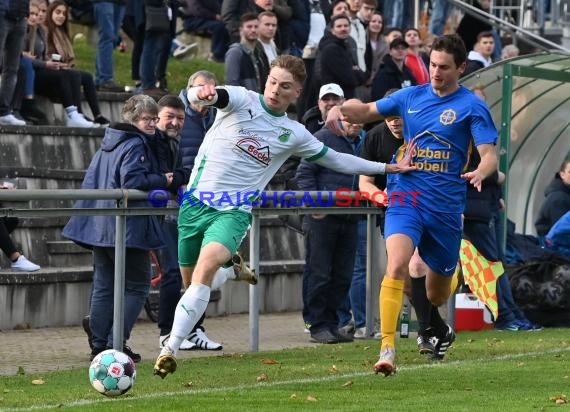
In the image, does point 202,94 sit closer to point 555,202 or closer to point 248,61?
point 248,61

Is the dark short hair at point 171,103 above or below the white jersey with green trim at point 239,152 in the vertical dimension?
above

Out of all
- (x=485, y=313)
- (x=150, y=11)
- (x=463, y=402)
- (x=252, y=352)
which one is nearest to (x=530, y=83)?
(x=485, y=313)

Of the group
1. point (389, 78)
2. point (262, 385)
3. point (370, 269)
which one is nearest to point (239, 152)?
point (262, 385)

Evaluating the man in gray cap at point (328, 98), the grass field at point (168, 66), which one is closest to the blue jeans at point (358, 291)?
the man in gray cap at point (328, 98)

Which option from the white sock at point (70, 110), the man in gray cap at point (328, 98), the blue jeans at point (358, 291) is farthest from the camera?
the white sock at point (70, 110)

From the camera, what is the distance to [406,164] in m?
10.5

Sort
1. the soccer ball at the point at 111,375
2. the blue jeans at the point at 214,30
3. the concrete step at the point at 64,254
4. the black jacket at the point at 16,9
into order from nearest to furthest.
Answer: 1. the soccer ball at the point at 111,375
2. the concrete step at the point at 64,254
3. the black jacket at the point at 16,9
4. the blue jeans at the point at 214,30

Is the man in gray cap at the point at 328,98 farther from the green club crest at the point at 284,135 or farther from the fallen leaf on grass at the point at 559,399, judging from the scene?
the fallen leaf on grass at the point at 559,399

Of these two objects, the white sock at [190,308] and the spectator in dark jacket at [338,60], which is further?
the spectator in dark jacket at [338,60]

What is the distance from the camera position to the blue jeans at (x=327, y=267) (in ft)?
43.7

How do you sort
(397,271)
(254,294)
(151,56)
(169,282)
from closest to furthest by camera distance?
(397,271) → (169,282) → (254,294) → (151,56)

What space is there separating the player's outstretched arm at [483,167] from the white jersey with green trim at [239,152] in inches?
52.2

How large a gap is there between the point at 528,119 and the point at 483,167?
25.2ft

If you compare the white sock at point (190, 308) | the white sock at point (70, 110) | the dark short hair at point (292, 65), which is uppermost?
the dark short hair at point (292, 65)
